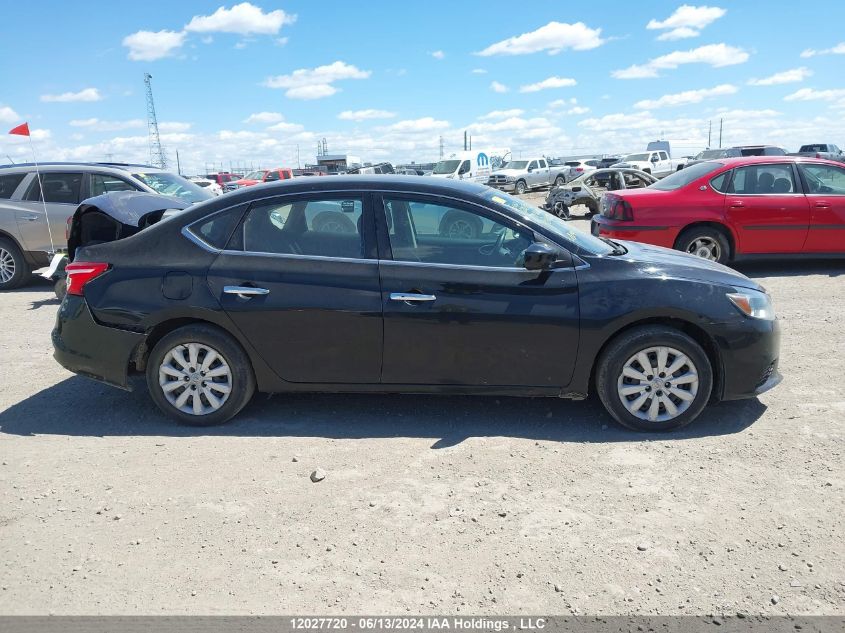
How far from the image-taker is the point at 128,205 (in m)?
5.27

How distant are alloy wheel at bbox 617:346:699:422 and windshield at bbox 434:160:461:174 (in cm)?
3013

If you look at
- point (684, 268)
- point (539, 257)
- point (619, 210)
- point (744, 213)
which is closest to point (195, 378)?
point (539, 257)

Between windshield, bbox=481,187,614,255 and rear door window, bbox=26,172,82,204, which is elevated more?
rear door window, bbox=26,172,82,204

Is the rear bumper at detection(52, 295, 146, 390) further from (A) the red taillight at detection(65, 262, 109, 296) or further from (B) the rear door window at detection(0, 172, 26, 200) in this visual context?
(B) the rear door window at detection(0, 172, 26, 200)

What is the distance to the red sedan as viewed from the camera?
911 centimetres

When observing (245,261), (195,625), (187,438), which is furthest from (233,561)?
(245,261)

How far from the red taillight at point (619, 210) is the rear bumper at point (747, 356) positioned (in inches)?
200

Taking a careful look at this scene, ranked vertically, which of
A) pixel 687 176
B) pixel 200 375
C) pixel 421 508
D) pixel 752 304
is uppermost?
pixel 687 176

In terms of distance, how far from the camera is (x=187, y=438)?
4.39m

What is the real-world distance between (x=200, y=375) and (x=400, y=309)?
55.8 inches

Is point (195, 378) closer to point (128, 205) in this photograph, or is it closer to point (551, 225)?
point (128, 205)

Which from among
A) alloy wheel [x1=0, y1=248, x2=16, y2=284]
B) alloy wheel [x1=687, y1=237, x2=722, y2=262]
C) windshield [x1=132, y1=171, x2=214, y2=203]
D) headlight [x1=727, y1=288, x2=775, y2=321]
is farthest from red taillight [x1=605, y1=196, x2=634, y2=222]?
alloy wheel [x1=0, y1=248, x2=16, y2=284]

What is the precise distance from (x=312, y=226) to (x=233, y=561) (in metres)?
2.25

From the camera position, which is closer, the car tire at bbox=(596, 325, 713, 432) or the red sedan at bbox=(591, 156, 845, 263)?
the car tire at bbox=(596, 325, 713, 432)
